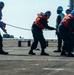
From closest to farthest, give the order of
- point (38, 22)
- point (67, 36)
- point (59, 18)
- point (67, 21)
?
point (67, 21) → point (67, 36) → point (38, 22) → point (59, 18)

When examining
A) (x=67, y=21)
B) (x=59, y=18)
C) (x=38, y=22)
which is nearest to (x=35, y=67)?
(x=67, y=21)

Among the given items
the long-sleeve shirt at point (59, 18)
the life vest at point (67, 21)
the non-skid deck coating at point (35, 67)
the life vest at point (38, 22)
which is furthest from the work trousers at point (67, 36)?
the non-skid deck coating at point (35, 67)

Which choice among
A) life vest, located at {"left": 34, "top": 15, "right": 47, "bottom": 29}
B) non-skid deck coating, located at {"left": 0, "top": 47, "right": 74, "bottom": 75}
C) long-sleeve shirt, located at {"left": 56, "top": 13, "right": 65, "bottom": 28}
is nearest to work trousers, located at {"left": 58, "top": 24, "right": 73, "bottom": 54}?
life vest, located at {"left": 34, "top": 15, "right": 47, "bottom": 29}

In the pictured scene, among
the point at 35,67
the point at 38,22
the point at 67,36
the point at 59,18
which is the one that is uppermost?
the point at 59,18

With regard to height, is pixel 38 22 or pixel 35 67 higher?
pixel 38 22

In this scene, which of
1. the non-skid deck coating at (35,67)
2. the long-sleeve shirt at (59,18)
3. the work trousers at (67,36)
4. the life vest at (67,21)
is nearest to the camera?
the non-skid deck coating at (35,67)

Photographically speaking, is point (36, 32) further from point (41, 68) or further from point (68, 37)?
point (41, 68)

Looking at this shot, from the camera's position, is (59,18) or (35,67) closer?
(35,67)

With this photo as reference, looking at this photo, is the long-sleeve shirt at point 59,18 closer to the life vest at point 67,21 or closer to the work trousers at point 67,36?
the work trousers at point 67,36

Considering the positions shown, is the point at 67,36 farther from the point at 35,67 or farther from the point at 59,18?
the point at 35,67

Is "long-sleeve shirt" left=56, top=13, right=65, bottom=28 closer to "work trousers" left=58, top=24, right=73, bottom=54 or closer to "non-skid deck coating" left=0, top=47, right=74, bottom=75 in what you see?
"work trousers" left=58, top=24, right=73, bottom=54

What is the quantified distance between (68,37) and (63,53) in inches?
34.1

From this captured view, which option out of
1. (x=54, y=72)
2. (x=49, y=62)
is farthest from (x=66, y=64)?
(x=54, y=72)

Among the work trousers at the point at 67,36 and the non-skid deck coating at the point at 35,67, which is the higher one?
the work trousers at the point at 67,36
